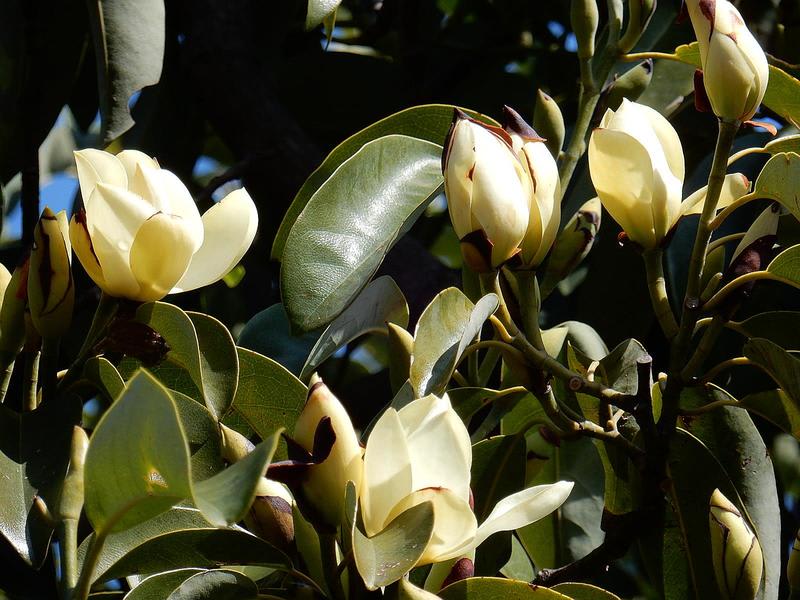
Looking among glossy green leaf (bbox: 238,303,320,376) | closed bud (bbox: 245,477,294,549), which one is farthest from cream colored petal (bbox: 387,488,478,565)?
glossy green leaf (bbox: 238,303,320,376)

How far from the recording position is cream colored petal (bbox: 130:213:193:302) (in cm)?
75

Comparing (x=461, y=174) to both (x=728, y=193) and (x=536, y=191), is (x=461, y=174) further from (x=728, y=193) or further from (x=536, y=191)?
(x=728, y=193)

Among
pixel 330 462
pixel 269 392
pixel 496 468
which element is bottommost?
pixel 496 468

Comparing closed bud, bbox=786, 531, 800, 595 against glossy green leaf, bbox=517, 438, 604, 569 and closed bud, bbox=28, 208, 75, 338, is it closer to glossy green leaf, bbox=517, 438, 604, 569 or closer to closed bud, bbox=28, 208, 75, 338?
glossy green leaf, bbox=517, 438, 604, 569

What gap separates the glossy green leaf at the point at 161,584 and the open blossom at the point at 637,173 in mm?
403

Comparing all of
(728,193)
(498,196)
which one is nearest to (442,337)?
(498,196)

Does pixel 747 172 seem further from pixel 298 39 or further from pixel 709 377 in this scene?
pixel 298 39

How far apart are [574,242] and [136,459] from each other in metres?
0.53

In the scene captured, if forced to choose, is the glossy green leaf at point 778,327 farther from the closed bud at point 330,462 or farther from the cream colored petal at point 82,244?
the cream colored petal at point 82,244

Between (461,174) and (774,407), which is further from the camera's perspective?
(774,407)

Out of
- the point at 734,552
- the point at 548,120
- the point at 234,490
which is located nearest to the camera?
the point at 234,490

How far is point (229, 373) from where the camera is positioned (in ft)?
2.52

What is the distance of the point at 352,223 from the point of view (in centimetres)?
85

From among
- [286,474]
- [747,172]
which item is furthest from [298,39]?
[286,474]
